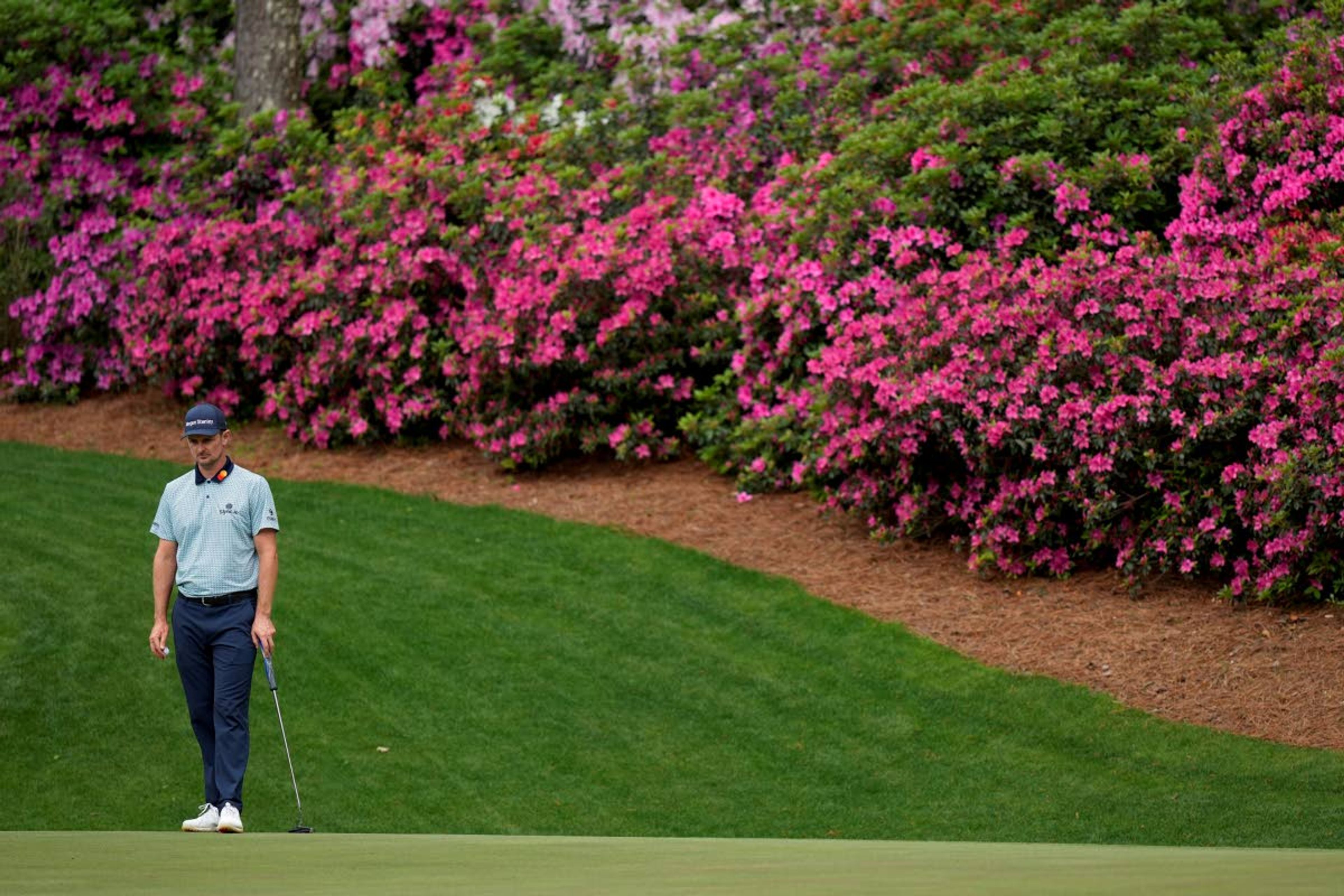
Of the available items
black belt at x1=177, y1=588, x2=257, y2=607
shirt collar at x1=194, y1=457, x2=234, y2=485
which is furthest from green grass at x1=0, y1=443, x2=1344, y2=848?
shirt collar at x1=194, y1=457, x2=234, y2=485

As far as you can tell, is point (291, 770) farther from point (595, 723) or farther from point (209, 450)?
point (595, 723)

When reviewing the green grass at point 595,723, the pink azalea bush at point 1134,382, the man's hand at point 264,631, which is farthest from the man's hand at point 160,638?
the pink azalea bush at point 1134,382

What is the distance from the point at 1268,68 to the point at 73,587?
8031 mm

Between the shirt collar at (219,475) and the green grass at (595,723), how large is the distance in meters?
1.53

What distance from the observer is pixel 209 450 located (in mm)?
6066

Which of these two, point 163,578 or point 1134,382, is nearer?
point 163,578

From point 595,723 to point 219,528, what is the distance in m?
2.50

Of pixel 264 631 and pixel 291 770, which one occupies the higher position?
pixel 264 631

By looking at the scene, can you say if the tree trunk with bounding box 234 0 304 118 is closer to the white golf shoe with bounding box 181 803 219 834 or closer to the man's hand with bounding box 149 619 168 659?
the man's hand with bounding box 149 619 168 659

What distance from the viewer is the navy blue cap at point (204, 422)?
604 cm

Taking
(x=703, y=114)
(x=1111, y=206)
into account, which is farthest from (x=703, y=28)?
(x=1111, y=206)

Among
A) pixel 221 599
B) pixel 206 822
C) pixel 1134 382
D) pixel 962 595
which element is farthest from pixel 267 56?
pixel 206 822

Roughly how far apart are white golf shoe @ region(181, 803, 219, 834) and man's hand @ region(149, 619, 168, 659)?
60cm

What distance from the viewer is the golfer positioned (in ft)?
19.7
